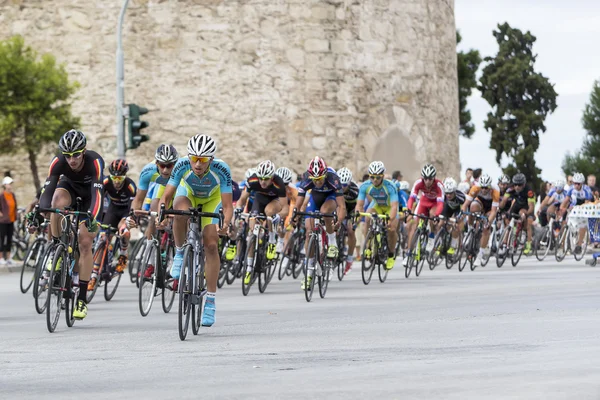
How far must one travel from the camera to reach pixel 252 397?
7621 mm

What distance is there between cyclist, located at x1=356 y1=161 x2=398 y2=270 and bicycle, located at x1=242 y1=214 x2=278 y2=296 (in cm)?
250

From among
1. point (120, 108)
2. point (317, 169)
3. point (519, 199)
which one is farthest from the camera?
point (120, 108)

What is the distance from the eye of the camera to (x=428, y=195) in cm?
2391

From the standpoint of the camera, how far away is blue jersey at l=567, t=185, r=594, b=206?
3120cm

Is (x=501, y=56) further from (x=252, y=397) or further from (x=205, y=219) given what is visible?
(x=252, y=397)

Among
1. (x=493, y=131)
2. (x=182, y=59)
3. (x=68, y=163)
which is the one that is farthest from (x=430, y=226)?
(x=493, y=131)

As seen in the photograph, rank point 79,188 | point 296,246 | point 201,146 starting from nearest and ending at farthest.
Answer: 1. point 201,146
2. point 79,188
3. point 296,246

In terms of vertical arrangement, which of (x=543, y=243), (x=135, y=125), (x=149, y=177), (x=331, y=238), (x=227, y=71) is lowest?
(x=543, y=243)

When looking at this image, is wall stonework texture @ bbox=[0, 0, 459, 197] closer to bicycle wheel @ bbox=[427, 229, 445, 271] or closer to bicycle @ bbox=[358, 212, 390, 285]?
bicycle wheel @ bbox=[427, 229, 445, 271]

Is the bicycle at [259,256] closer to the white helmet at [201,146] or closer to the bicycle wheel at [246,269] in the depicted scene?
the bicycle wheel at [246,269]

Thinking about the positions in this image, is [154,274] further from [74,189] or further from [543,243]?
[543,243]

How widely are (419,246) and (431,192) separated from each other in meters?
1.22

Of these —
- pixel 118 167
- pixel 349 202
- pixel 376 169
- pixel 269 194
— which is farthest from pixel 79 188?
pixel 349 202

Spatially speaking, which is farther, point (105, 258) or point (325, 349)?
point (105, 258)
